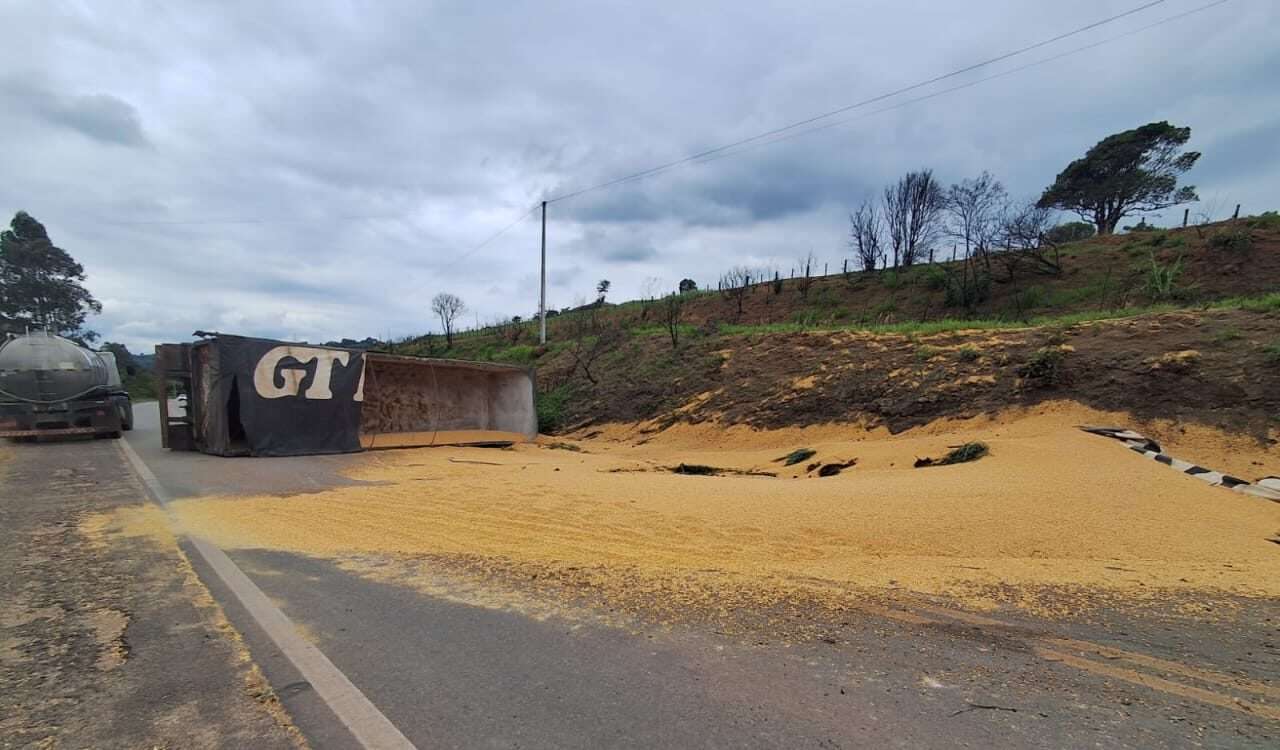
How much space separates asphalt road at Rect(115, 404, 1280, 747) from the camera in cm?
253

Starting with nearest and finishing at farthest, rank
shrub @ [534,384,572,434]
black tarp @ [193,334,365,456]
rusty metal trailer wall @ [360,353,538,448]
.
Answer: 1. black tarp @ [193,334,365,456]
2. rusty metal trailer wall @ [360,353,538,448]
3. shrub @ [534,384,572,434]

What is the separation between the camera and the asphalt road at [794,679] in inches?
99.7

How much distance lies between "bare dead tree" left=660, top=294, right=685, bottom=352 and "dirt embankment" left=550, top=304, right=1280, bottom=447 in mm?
1454

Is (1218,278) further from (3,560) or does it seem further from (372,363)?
(3,560)

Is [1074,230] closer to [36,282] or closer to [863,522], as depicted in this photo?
[863,522]

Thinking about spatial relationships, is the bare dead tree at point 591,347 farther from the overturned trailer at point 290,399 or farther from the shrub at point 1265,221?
the shrub at point 1265,221

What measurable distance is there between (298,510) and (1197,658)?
27.5 feet

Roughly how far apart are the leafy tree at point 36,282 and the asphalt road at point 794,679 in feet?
199

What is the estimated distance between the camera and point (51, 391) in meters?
14.4

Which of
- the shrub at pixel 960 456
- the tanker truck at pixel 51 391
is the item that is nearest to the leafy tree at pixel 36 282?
the tanker truck at pixel 51 391

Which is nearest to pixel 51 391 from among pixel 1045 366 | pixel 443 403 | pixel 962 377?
pixel 443 403

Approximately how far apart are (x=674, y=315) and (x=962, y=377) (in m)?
20.6

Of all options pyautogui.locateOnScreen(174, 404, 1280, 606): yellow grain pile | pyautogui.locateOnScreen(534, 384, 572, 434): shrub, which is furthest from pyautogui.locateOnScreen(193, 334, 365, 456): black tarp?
pyautogui.locateOnScreen(534, 384, 572, 434): shrub

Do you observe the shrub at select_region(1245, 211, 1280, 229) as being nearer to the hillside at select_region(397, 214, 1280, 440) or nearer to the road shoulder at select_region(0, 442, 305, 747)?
the hillside at select_region(397, 214, 1280, 440)
